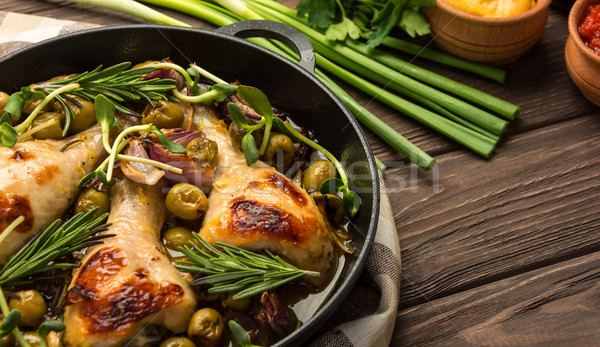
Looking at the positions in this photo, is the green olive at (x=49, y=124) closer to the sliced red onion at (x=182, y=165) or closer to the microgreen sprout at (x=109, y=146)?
the microgreen sprout at (x=109, y=146)

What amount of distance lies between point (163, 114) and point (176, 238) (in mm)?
521

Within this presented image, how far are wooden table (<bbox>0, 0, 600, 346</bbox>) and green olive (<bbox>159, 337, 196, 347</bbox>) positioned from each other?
0.92 meters

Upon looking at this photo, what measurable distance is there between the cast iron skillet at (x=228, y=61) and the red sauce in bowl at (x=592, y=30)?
1374mm

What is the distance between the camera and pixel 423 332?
2.33m

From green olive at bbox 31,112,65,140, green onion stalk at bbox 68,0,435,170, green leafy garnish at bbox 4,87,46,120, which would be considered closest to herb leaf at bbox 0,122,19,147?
green leafy garnish at bbox 4,87,46,120

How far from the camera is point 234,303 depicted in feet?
6.16

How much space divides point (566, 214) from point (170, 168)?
182cm

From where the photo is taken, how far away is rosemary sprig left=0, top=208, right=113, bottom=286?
1.77 meters

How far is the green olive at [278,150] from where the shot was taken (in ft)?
7.42

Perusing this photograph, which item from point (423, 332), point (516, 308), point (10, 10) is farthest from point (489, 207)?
point (10, 10)

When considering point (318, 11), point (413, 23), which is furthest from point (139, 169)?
point (413, 23)

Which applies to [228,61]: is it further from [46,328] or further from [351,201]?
[46,328]

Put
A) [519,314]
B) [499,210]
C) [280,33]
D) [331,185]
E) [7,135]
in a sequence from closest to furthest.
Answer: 1. [7,135]
2. [331,185]
3. [519,314]
4. [280,33]
5. [499,210]

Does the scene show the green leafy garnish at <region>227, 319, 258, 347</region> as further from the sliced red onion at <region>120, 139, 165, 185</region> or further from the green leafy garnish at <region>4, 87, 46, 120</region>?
the green leafy garnish at <region>4, 87, 46, 120</region>
